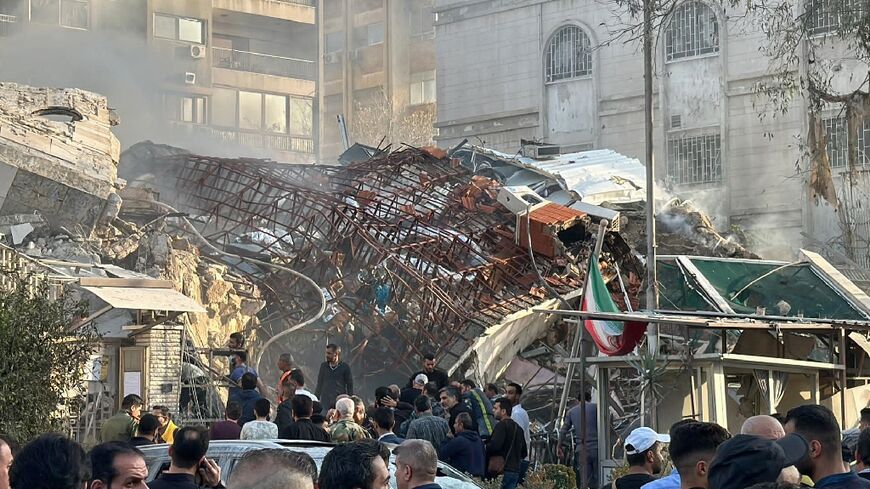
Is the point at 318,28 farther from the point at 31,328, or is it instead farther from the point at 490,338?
the point at 31,328

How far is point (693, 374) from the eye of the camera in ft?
51.1

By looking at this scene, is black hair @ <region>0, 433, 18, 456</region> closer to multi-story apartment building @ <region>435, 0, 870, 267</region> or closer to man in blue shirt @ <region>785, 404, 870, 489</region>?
man in blue shirt @ <region>785, 404, 870, 489</region>

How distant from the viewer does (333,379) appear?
15.9m

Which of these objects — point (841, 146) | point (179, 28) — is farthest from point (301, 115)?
point (841, 146)

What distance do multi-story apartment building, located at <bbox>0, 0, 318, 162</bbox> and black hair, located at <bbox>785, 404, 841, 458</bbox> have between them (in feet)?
139

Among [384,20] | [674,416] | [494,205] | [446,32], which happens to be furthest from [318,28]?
[674,416]

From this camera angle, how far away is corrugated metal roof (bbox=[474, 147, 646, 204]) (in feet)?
103

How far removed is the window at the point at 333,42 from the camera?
70812mm

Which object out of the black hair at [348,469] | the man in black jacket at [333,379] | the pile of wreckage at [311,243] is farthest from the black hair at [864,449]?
the pile of wreckage at [311,243]

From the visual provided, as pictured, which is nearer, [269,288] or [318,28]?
[269,288]

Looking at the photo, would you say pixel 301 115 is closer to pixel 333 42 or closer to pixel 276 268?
pixel 333 42

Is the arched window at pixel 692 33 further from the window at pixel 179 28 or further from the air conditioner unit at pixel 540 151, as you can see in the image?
the window at pixel 179 28

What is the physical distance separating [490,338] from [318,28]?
4124 centimetres

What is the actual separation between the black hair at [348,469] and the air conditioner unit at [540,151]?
96.8 ft
